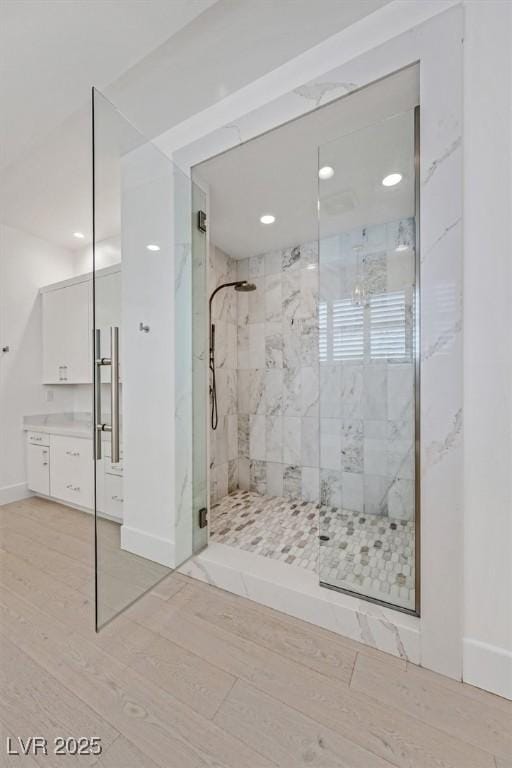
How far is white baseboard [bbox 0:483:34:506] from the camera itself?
326 centimetres

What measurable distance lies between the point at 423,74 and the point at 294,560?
2.36 metres

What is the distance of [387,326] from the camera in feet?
5.46

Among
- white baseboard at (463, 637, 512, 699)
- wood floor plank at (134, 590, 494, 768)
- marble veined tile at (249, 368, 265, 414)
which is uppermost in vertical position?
marble veined tile at (249, 368, 265, 414)

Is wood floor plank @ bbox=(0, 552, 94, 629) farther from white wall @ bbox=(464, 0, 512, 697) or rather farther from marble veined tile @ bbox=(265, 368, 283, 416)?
marble veined tile @ bbox=(265, 368, 283, 416)

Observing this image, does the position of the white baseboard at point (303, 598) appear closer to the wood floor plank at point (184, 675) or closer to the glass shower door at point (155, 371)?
the glass shower door at point (155, 371)

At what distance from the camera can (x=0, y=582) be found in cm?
191

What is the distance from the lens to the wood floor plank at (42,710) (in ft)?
3.46

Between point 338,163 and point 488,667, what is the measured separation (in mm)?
2323

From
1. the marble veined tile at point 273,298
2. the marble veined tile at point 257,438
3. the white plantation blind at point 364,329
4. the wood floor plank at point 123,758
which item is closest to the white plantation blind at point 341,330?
the white plantation blind at point 364,329

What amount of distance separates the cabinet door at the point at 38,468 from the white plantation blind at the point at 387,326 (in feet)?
10.7

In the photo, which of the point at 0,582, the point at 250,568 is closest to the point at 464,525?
the point at 250,568

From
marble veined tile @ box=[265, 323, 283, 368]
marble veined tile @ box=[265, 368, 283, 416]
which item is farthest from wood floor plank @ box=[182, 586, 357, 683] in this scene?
marble veined tile @ box=[265, 323, 283, 368]

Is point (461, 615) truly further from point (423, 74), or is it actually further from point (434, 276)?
point (423, 74)

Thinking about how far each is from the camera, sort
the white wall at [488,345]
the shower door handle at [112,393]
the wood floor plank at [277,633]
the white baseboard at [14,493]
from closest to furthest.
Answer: the white wall at [488,345] < the wood floor plank at [277,633] < the shower door handle at [112,393] < the white baseboard at [14,493]
